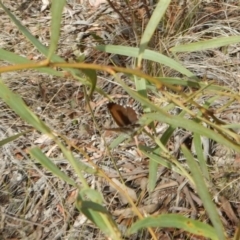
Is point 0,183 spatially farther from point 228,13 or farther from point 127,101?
point 228,13

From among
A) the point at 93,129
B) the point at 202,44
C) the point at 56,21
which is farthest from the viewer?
the point at 93,129

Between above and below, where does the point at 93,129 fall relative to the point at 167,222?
below

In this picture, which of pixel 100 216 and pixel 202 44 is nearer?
pixel 100 216

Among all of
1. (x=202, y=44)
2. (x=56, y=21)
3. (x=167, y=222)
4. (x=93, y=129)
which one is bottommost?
(x=93, y=129)

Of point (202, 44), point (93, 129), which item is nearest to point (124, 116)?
point (202, 44)

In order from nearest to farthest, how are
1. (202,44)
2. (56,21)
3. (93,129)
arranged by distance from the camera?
(56,21), (202,44), (93,129)

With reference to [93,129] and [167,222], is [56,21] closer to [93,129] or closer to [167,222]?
[167,222]
